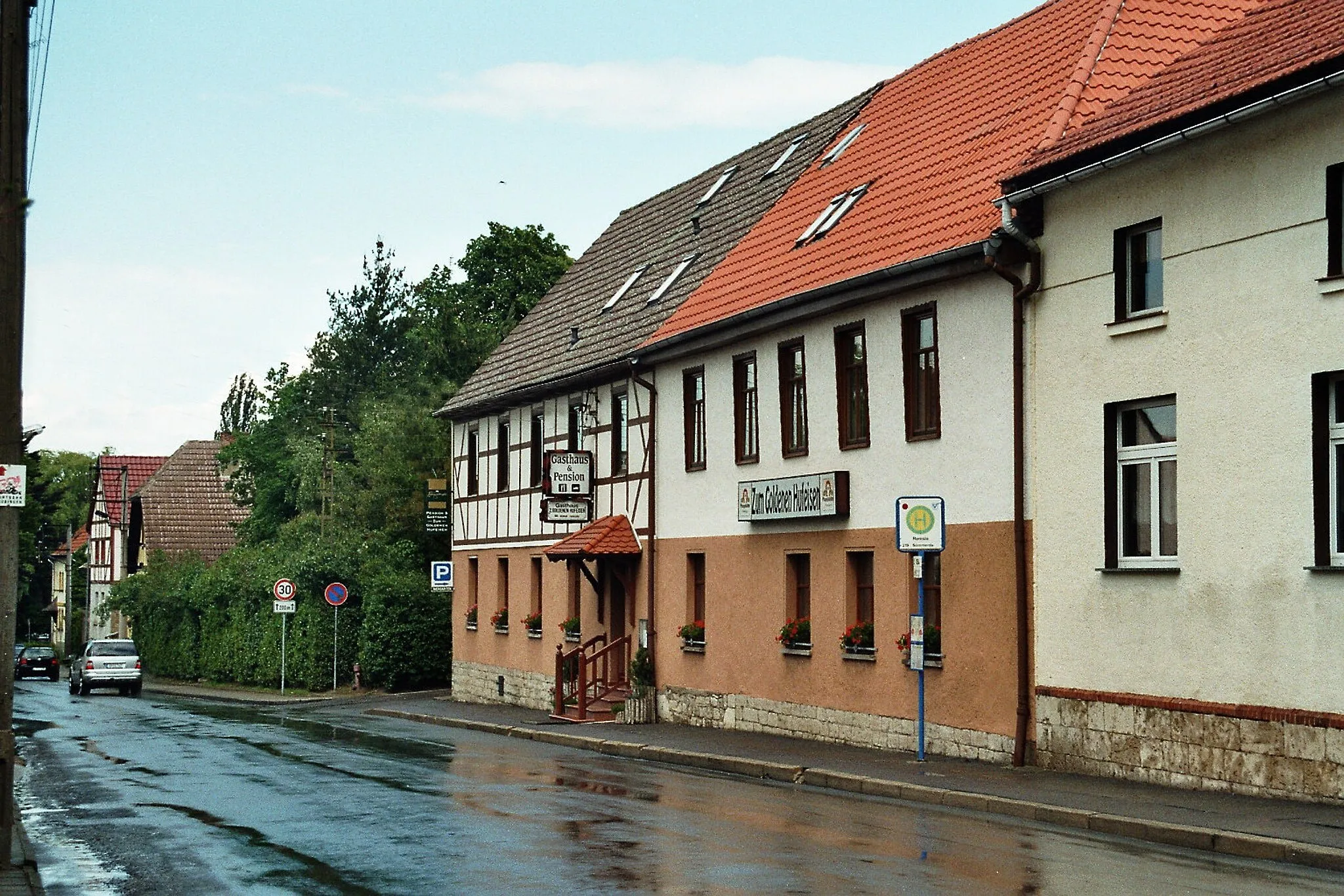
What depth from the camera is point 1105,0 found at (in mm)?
24031

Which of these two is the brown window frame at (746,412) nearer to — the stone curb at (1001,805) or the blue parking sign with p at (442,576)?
the stone curb at (1001,805)

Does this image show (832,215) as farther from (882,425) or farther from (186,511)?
(186,511)

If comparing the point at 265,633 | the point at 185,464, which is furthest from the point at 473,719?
the point at 185,464

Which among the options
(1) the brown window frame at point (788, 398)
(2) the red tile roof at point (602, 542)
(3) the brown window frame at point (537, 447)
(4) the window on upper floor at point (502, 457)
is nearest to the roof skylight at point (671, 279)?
(2) the red tile roof at point (602, 542)

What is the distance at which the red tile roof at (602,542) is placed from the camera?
30594 mm

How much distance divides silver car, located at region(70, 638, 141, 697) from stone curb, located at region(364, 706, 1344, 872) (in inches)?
1104

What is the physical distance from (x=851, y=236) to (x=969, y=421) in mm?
4784

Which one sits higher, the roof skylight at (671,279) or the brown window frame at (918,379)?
the roof skylight at (671,279)

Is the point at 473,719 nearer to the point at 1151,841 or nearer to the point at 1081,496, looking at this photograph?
the point at 1081,496

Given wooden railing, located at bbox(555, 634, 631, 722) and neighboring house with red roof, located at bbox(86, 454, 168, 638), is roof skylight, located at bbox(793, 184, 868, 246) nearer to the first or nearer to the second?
wooden railing, located at bbox(555, 634, 631, 722)

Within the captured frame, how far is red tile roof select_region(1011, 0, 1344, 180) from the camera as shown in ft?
52.6

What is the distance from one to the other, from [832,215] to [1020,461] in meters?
8.07

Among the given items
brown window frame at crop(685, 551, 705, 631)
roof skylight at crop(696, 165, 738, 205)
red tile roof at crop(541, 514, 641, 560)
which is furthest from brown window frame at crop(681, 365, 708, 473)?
roof skylight at crop(696, 165, 738, 205)

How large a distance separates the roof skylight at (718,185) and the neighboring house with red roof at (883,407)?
237 inches
